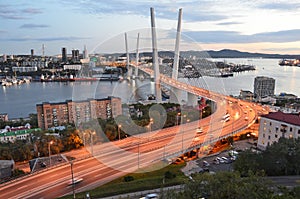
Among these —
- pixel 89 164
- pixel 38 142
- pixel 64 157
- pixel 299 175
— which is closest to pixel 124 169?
pixel 89 164

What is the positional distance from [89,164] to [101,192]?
3.04 feet

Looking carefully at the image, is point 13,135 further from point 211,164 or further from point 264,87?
point 264,87

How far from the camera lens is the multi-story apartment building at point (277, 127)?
4.82 m

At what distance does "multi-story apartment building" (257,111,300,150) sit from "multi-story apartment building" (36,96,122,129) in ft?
13.3

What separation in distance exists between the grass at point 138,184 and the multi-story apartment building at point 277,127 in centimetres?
230

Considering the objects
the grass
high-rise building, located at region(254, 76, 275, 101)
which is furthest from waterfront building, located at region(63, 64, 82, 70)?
the grass

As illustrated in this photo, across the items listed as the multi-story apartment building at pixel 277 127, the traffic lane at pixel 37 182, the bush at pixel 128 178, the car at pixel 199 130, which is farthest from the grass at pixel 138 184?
the multi-story apartment building at pixel 277 127

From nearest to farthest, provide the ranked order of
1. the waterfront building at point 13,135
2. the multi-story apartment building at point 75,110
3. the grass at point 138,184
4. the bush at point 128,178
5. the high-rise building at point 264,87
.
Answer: the grass at point 138,184, the bush at point 128,178, the waterfront building at point 13,135, the multi-story apartment building at point 75,110, the high-rise building at point 264,87

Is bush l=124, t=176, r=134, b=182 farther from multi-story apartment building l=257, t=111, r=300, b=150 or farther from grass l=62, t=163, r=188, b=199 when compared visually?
multi-story apartment building l=257, t=111, r=300, b=150

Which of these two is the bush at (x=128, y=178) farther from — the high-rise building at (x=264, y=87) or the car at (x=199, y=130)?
the high-rise building at (x=264, y=87)

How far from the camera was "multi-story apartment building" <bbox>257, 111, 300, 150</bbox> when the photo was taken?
→ 4820mm

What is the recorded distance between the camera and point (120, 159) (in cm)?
425

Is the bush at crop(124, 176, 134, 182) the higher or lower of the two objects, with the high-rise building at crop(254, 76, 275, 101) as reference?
lower

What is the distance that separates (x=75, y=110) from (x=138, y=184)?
15.4ft
